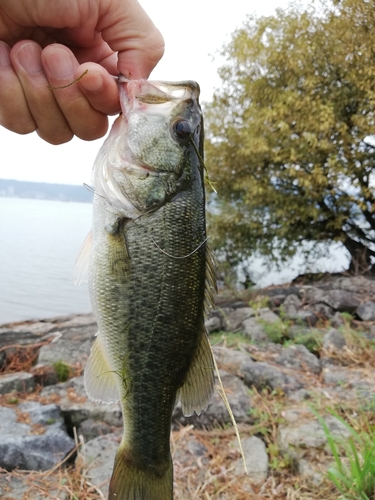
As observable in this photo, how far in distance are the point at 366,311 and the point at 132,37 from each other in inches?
292

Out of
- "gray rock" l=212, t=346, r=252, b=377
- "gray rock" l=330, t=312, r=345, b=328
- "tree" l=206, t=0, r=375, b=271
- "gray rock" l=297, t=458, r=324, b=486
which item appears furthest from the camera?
"tree" l=206, t=0, r=375, b=271

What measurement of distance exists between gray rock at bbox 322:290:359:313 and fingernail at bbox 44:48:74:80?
7.86 meters

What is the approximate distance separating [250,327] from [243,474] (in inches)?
164

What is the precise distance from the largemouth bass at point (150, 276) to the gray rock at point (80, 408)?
2667 millimetres

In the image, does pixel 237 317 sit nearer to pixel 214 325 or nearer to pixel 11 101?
pixel 214 325

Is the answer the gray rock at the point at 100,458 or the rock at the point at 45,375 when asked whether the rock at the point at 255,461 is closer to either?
the gray rock at the point at 100,458

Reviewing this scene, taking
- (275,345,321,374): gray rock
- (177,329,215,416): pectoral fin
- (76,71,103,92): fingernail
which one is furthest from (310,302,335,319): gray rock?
(76,71,103,92): fingernail

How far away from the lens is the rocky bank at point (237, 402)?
3.94 meters

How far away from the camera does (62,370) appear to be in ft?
19.7

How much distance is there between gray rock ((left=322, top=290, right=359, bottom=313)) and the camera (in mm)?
9016

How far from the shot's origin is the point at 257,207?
1404 centimetres

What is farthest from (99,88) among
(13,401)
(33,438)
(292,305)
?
(292,305)

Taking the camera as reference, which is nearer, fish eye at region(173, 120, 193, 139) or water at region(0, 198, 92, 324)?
fish eye at region(173, 120, 193, 139)

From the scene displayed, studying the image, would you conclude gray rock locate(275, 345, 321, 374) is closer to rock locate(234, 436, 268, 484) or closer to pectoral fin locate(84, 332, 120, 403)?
rock locate(234, 436, 268, 484)
